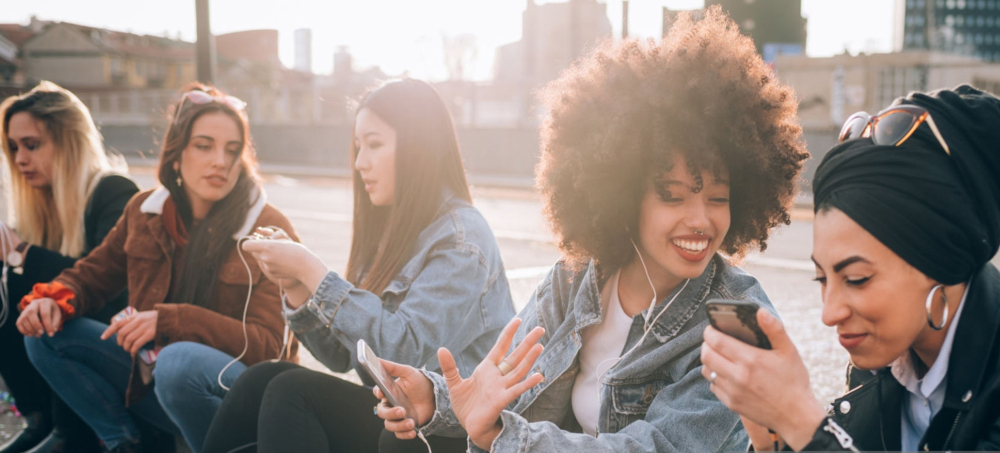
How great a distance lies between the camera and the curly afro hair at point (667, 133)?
213 cm

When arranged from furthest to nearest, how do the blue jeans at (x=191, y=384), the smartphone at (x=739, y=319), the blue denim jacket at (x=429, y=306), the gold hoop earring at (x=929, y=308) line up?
the blue jeans at (x=191, y=384)
the blue denim jacket at (x=429, y=306)
the gold hoop earring at (x=929, y=308)
the smartphone at (x=739, y=319)

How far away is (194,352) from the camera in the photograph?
9.91 ft

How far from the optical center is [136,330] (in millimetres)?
3121

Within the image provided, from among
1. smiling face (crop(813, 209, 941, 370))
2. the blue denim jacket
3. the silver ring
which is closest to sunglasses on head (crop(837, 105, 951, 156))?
smiling face (crop(813, 209, 941, 370))

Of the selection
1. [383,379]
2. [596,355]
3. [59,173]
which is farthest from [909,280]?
[59,173]

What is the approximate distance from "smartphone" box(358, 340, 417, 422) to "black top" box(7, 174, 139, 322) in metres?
2.34

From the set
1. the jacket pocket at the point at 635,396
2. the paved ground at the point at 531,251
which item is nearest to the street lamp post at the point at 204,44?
the paved ground at the point at 531,251

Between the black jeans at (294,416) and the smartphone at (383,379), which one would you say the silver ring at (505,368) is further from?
the black jeans at (294,416)

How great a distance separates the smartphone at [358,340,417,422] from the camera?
199 cm

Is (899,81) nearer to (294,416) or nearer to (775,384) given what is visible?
(294,416)

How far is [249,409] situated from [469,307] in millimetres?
796

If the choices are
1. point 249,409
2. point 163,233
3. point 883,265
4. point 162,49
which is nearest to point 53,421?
point 163,233

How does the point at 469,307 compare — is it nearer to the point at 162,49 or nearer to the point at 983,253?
the point at 983,253

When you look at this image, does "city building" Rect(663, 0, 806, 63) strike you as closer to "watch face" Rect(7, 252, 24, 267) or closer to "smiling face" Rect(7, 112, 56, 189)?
"smiling face" Rect(7, 112, 56, 189)
